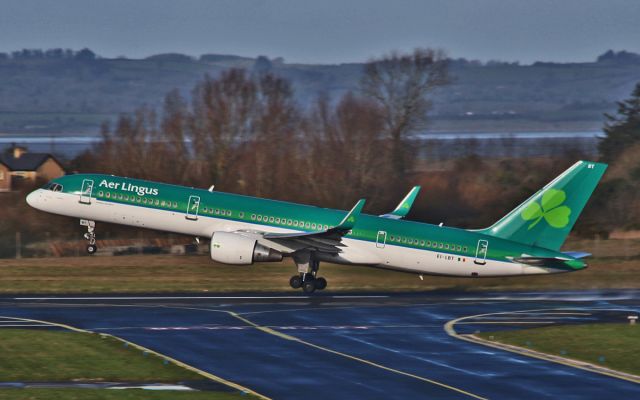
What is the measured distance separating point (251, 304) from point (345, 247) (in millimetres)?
6179

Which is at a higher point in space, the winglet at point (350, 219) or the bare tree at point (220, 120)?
the bare tree at point (220, 120)

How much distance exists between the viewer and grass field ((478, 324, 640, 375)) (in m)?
32.4

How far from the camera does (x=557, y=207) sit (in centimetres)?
4731

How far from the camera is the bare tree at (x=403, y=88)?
11244cm

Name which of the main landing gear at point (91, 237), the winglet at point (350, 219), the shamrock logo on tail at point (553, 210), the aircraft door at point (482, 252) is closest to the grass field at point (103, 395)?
the winglet at point (350, 219)

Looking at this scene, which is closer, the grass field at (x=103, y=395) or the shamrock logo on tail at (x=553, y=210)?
the grass field at (x=103, y=395)

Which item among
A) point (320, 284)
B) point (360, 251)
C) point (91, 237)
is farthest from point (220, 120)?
point (360, 251)

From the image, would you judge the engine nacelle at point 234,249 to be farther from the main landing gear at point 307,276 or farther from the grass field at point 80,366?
the grass field at point 80,366

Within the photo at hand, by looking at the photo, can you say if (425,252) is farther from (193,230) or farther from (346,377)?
(346,377)

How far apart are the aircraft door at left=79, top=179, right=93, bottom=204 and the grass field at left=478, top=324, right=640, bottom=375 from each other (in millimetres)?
21494

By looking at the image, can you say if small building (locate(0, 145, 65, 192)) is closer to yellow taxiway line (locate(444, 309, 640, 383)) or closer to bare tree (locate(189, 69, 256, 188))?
bare tree (locate(189, 69, 256, 188))

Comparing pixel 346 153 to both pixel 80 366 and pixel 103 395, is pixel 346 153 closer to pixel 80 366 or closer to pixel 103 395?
pixel 80 366

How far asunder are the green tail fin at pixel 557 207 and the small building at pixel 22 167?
53.8 meters

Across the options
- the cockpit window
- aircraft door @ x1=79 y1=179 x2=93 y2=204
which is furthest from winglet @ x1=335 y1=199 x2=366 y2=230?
the cockpit window
